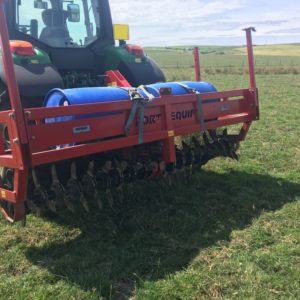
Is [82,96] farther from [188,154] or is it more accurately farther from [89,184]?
[188,154]

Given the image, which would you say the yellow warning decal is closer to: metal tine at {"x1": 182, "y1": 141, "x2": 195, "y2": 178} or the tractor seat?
metal tine at {"x1": 182, "y1": 141, "x2": 195, "y2": 178}

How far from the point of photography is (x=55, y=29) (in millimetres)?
4980

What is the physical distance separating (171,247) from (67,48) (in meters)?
2.62

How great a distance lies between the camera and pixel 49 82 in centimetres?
415

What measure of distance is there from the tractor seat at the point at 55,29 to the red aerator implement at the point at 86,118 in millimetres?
11

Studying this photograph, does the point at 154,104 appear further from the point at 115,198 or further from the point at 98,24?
the point at 98,24

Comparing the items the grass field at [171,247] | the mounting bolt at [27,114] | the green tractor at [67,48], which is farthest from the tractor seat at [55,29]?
the mounting bolt at [27,114]

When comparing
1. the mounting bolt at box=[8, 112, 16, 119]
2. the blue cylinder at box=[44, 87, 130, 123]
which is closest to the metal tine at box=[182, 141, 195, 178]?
the blue cylinder at box=[44, 87, 130, 123]

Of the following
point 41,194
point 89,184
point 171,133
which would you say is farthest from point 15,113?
point 171,133

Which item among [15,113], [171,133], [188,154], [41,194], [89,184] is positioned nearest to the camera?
[15,113]

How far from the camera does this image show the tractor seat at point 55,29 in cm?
491

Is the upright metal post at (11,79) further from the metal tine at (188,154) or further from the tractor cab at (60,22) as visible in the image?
the metal tine at (188,154)

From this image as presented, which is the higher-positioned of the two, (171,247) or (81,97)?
(81,97)

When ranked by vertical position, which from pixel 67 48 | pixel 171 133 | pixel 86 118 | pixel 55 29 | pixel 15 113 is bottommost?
pixel 171 133
